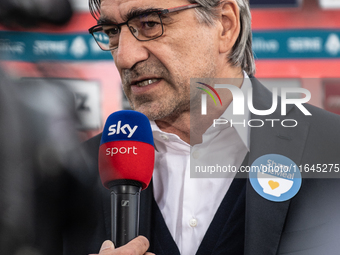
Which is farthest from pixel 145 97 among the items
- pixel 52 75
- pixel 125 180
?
pixel 52 75

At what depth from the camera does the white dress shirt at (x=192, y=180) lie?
1.21m

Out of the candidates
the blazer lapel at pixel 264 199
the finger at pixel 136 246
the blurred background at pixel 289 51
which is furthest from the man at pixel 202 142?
the blurred background at pixel 289 51

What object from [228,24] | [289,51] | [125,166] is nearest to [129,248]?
[125,166]

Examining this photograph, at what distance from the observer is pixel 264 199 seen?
1.06 metres

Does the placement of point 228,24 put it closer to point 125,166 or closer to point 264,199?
point 264,199

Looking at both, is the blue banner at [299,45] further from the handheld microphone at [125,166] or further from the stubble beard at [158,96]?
the handheld microphone at [125,166]

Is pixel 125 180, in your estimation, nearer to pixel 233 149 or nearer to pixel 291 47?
pixel 233 149

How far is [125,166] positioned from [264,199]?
487 millimetres

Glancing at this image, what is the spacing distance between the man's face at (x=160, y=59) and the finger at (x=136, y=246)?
611 mm

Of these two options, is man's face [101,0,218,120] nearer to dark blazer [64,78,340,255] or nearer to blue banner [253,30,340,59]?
dark blazer [64,78,340,255]

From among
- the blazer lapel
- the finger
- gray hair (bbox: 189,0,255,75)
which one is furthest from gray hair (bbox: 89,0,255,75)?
the finger

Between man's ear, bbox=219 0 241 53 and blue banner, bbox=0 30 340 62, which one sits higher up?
man's ear, bbox=219 0 241 53

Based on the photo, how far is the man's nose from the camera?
3.99ft

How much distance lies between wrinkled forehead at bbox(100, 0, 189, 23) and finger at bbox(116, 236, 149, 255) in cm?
80
